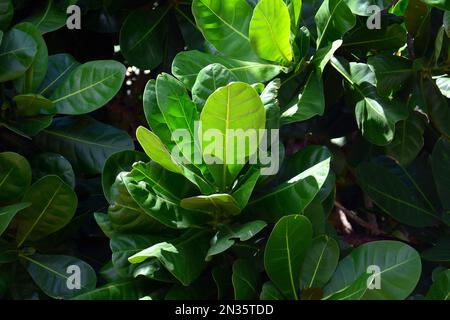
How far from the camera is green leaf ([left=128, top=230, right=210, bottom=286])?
127 cm

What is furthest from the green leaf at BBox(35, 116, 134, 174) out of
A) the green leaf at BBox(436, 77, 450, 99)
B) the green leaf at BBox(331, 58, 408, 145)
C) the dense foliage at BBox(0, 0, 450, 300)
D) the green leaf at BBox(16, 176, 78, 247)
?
the green leaf at BBox(436, 77, 450, 99)

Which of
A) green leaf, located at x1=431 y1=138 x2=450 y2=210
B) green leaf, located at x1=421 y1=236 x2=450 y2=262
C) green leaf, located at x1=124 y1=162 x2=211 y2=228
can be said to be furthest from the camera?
green leaf, located at x1=431 y1=138 x2=450 y2=210

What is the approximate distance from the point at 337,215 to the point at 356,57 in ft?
2.29

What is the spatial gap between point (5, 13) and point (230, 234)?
641 mm

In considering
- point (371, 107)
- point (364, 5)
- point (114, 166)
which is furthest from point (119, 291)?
point (364, 5)

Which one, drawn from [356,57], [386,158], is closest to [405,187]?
[386,158]

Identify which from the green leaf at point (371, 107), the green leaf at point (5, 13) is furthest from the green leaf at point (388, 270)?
the green leaf at point (5, 13)

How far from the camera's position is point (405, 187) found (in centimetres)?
170

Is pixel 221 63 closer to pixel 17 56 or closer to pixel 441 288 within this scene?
pixel 17 56

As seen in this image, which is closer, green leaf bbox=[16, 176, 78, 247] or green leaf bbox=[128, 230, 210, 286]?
green leaf bbox=[128, 230, 210, 286]

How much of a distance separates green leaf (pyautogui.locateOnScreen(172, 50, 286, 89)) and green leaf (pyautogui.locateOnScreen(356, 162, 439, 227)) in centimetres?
31

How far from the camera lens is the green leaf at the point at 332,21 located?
1.46 metres

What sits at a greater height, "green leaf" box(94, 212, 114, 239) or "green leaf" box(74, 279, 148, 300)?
"green leaf" box(94, 212, 114, 239)

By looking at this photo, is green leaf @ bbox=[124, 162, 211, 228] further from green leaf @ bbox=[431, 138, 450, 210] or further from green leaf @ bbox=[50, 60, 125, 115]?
green leaf @ bbox=[431, 138, 450, 210]
